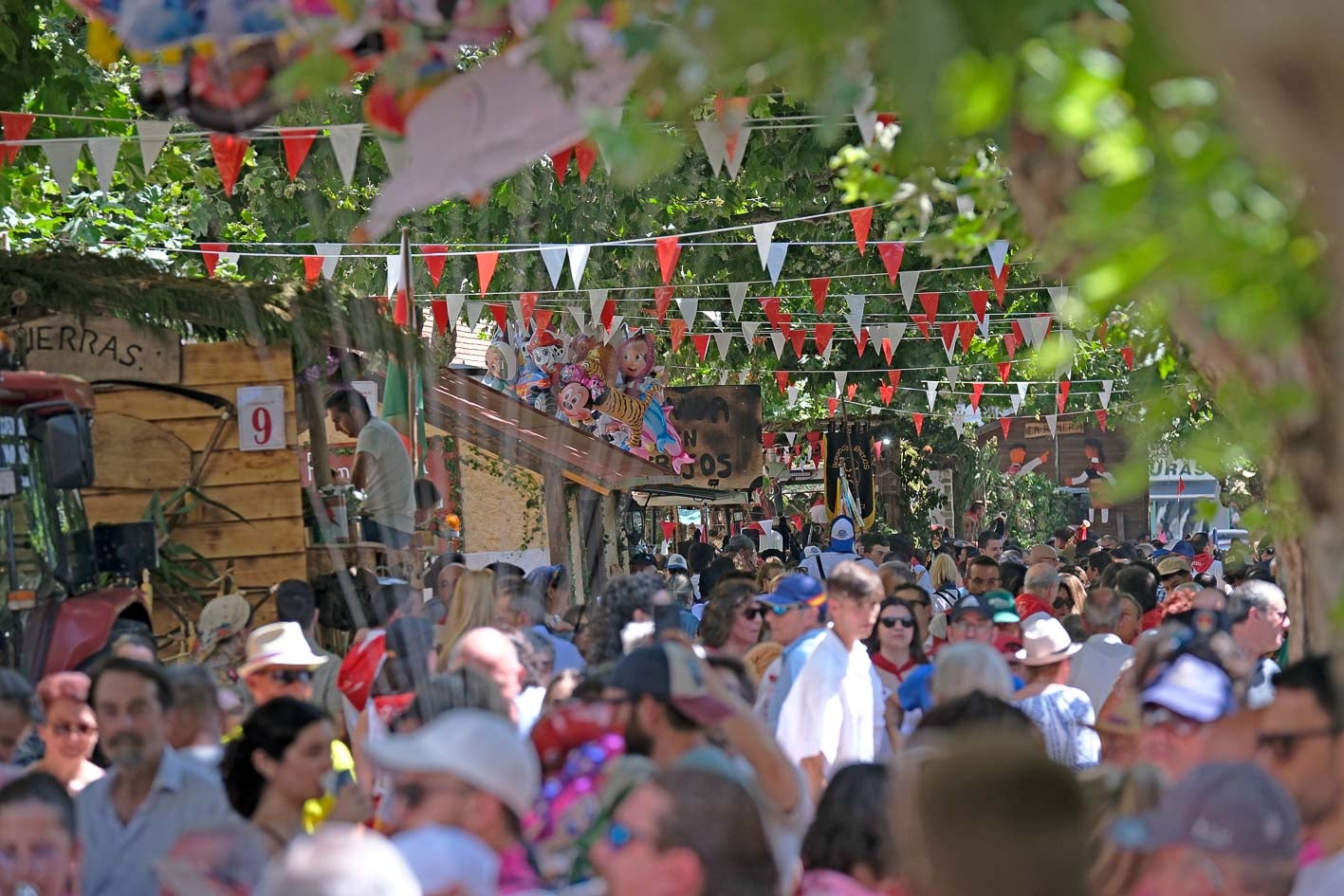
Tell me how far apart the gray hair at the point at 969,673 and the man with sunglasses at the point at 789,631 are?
2.57 feet

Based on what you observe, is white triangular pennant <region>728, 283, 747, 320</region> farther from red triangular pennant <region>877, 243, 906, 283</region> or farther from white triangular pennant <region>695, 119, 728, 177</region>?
white triangular pennant <region>695, 119, 728, 177</region>

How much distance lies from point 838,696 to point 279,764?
2.26 metres

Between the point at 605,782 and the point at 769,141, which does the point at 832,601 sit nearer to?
the point at 605,782

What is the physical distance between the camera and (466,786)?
3727 millimetres

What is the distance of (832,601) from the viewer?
6488 millimetres

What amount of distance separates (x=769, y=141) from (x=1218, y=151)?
43.0ft

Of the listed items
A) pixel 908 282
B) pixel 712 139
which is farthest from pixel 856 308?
pixel 712 139

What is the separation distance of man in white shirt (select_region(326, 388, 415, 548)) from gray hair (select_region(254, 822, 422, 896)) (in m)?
9.09

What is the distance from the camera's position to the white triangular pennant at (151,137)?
1153 centimetres

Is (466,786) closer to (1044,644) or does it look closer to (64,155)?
(1044,644)

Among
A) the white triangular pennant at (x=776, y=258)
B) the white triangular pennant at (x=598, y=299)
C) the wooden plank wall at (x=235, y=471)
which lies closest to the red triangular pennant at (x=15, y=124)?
the wooden plank wall at (x=235, y=471)

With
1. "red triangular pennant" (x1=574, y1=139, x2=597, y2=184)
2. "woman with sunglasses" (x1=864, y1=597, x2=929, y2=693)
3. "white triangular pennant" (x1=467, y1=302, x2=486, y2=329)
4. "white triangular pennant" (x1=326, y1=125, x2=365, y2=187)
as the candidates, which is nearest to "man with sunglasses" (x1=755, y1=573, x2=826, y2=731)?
"woman with sunglasses" (x1=864, y1=597, x2=929, y2=693)

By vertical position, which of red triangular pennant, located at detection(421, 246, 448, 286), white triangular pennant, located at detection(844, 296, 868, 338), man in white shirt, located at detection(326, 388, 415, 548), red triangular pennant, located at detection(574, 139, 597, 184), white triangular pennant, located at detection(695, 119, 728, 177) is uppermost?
white triangular pennant, located at detection(695, 119, 728, 177)

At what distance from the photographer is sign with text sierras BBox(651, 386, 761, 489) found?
2716 centimetres
